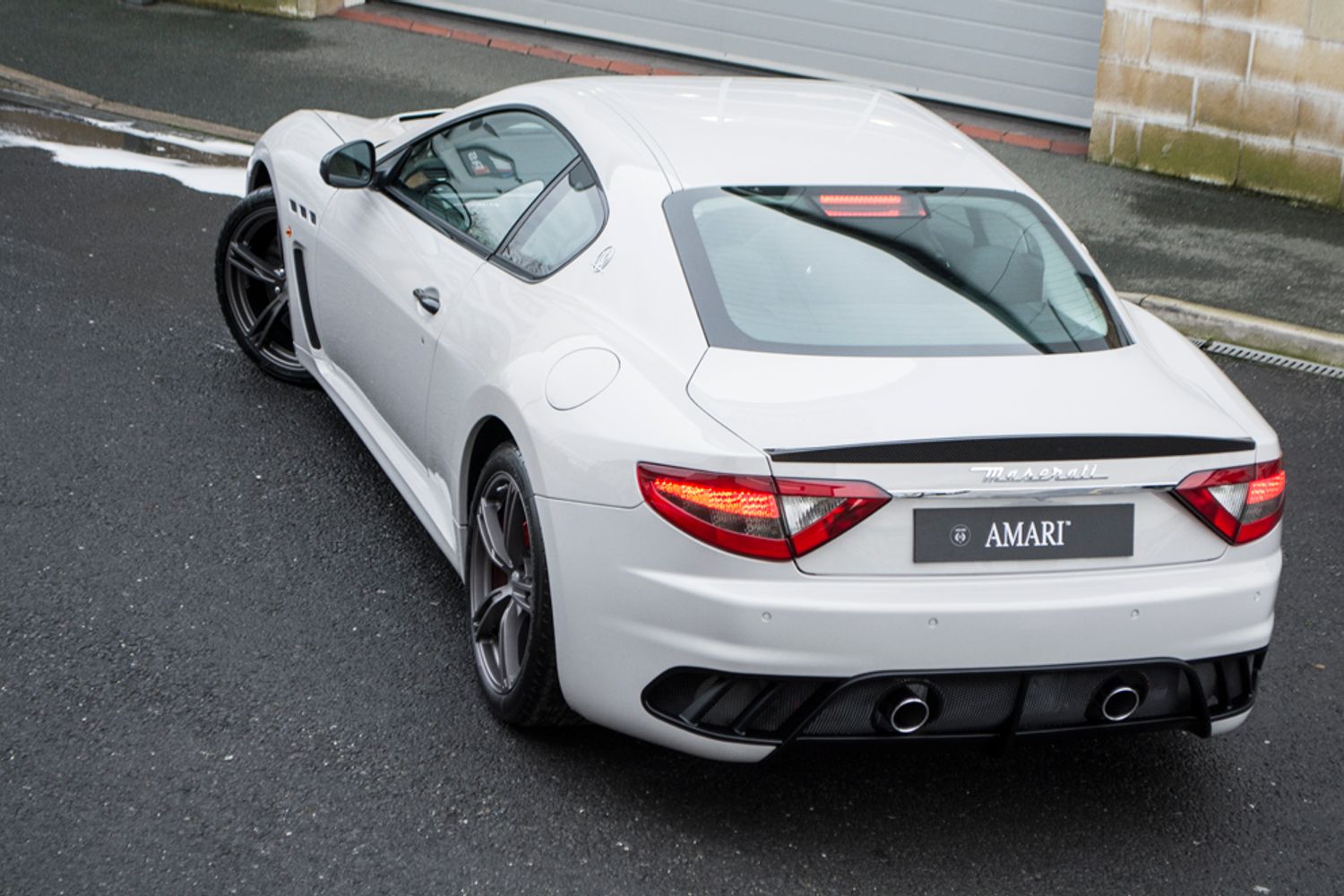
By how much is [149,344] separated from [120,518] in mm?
1656

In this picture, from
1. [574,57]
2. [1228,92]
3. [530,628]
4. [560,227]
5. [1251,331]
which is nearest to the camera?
[530,628]

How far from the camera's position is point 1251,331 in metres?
7.67

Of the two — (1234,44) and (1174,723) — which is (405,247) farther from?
(1234,44)

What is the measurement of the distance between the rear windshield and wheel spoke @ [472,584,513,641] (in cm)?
90

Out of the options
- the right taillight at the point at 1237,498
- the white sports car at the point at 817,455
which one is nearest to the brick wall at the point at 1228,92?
the white sports car at the point at 817,455

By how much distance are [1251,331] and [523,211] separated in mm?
4320

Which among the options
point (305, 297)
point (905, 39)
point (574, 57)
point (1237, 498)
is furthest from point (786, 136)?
point (574, 57)

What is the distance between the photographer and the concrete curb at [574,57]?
11.0 m

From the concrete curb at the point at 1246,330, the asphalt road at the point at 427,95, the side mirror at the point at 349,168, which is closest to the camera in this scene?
the side mirror at the point at 349,168

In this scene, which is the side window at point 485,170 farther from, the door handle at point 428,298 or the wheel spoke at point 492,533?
the wheel spoke at point 492,533

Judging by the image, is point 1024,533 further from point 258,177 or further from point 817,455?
point 258,177

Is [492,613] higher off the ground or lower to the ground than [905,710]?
lower

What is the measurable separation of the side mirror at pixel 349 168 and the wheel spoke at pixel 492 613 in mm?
1615

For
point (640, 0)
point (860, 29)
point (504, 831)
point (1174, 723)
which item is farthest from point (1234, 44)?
point (504, 831)
